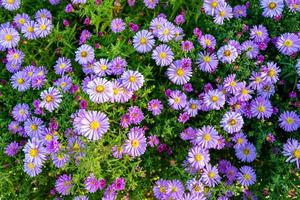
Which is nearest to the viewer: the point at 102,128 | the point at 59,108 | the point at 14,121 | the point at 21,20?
the point at 102,128

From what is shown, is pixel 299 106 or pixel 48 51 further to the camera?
pixel 48 51

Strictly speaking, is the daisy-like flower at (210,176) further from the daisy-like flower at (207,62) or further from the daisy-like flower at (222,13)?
the daisy-like flower at (222,13)

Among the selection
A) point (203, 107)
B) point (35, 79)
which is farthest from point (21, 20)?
point (203, 107)

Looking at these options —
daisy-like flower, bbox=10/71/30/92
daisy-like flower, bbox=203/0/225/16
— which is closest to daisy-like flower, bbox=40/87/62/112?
daisy-like flower, bbox=10/71/30/92

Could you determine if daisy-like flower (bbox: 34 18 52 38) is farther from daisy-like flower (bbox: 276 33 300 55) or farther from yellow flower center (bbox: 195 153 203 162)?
daisy-like flower (bbox: 276 33 300 55)

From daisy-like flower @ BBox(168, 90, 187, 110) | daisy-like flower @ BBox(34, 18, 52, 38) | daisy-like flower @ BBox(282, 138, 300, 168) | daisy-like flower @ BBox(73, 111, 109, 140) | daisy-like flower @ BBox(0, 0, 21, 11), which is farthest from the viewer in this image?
daisy-like flower @ BBox(0, 0, 21, 11)

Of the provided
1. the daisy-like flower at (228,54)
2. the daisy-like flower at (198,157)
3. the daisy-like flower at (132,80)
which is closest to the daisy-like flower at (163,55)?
the daisy-like flower at (132,80)

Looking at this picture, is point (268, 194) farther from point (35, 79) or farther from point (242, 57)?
point (35, 79)
